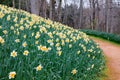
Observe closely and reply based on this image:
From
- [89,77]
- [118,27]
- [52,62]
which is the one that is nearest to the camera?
[52,62]

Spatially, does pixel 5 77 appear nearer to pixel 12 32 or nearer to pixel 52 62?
pixel 52 62

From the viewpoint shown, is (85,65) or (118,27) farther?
(118,27)

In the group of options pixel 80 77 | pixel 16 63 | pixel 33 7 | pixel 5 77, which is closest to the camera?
pixel 5 77

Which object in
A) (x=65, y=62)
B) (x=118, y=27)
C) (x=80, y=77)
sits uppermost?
(x=65, y=62)

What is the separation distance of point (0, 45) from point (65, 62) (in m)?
1.16

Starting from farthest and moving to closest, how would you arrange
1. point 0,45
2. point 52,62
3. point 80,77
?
point 80,77
point 52,62
point 0,45

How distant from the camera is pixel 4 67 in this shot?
3422 millimetres

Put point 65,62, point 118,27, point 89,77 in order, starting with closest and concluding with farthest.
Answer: point 65,62 → point 89,77 → point 118,27

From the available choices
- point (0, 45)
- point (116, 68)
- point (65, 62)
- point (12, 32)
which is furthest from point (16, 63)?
point (116, 68)

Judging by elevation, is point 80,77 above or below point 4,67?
below

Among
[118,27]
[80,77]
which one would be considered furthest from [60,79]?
[118,27]

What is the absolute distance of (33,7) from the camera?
52.6 feet

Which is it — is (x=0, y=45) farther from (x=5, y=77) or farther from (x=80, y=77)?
(x=80, y=77)

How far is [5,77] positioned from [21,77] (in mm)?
214
